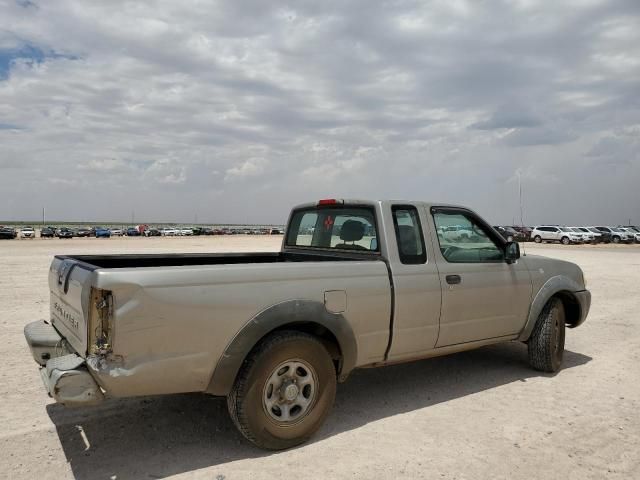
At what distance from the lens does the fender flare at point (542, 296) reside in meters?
5.50

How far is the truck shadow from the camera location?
3557 millimetres

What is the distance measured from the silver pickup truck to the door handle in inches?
0.5

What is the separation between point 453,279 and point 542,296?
1482 millimetres

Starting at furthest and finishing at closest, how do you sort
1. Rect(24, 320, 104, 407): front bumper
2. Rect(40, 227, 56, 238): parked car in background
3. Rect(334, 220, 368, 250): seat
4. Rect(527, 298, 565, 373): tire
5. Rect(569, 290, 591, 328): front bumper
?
Rect(40, 227, 56, 238): parked car in background → Rect(569, 290, 591, 328): front bumper → Rect(527, 298, 565, 373): tire → Rect(334, 220, 368, 250): seat → Rect(24, 320, 104, 407): front bumper

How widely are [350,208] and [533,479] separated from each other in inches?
105

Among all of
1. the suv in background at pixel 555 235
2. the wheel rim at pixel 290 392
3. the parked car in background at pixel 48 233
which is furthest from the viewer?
the parked car in background at pixel 48 233

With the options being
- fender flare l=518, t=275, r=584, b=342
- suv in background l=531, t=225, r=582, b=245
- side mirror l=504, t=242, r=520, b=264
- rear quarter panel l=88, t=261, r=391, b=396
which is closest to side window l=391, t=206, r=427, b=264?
rear quarter panel l=88, t=261, r=391, b=396

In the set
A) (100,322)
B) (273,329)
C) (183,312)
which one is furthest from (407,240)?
(100,322)

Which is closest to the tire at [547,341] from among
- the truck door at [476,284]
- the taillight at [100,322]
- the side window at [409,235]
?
the truck door at [476,284]

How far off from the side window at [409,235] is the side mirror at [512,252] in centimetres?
109

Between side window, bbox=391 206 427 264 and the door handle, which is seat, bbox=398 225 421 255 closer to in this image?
side window, bbox=391 206 427 264

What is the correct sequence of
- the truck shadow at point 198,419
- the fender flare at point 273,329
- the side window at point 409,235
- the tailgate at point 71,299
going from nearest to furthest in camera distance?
1. the tailgate at point 71,299
2. the fender flare at point 273,329
3. the truck shadow at point 198,419
4. the side window at point 409,235

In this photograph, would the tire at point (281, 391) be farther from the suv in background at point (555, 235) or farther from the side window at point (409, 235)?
the suv in background at point (555, 235)

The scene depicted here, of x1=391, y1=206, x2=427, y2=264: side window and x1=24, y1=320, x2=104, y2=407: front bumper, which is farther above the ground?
x1=391, y1=206, x2=427, y2=264: side window
